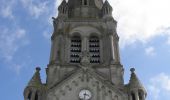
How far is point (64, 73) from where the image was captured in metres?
37.2

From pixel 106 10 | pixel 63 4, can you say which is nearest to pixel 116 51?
pixel 106 10

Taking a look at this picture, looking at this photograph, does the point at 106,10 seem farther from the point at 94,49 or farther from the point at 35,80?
the point at 35,80

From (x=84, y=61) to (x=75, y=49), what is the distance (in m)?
3.69

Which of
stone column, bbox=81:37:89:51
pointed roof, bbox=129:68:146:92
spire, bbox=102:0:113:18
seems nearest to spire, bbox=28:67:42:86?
stone column, bbox=81:37:89:51

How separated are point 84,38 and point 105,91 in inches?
328

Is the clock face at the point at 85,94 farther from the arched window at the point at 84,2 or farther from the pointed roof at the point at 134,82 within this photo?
the arched window at the point at 84,2

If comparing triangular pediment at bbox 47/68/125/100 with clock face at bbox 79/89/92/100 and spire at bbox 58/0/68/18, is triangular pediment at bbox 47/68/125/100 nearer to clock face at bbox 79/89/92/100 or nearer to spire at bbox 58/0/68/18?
clock face at bbox 79/89/92/100

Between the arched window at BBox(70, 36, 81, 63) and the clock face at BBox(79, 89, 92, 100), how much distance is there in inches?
208

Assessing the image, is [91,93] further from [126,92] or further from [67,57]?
[67,57]

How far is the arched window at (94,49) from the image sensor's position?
39706 millimetres

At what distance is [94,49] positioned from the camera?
134 feet

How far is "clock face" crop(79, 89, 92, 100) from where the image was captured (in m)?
34.0

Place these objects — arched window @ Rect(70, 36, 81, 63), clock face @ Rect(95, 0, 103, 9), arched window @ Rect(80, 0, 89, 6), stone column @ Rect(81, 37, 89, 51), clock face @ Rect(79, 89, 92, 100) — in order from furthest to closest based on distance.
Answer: clock face @ Rect(95, 0, 103, 9)
arched window @ Rect(80, 0, 89, 6)
stone column @ Rect(81, 37, 89, 51)
arched window @ Rect(70, 36, 81, 63)
clock face @ Rect(79, 89, 92, 100)

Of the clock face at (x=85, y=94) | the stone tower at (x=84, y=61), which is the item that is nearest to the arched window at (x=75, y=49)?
the stone tower at (x=84, y=61)
